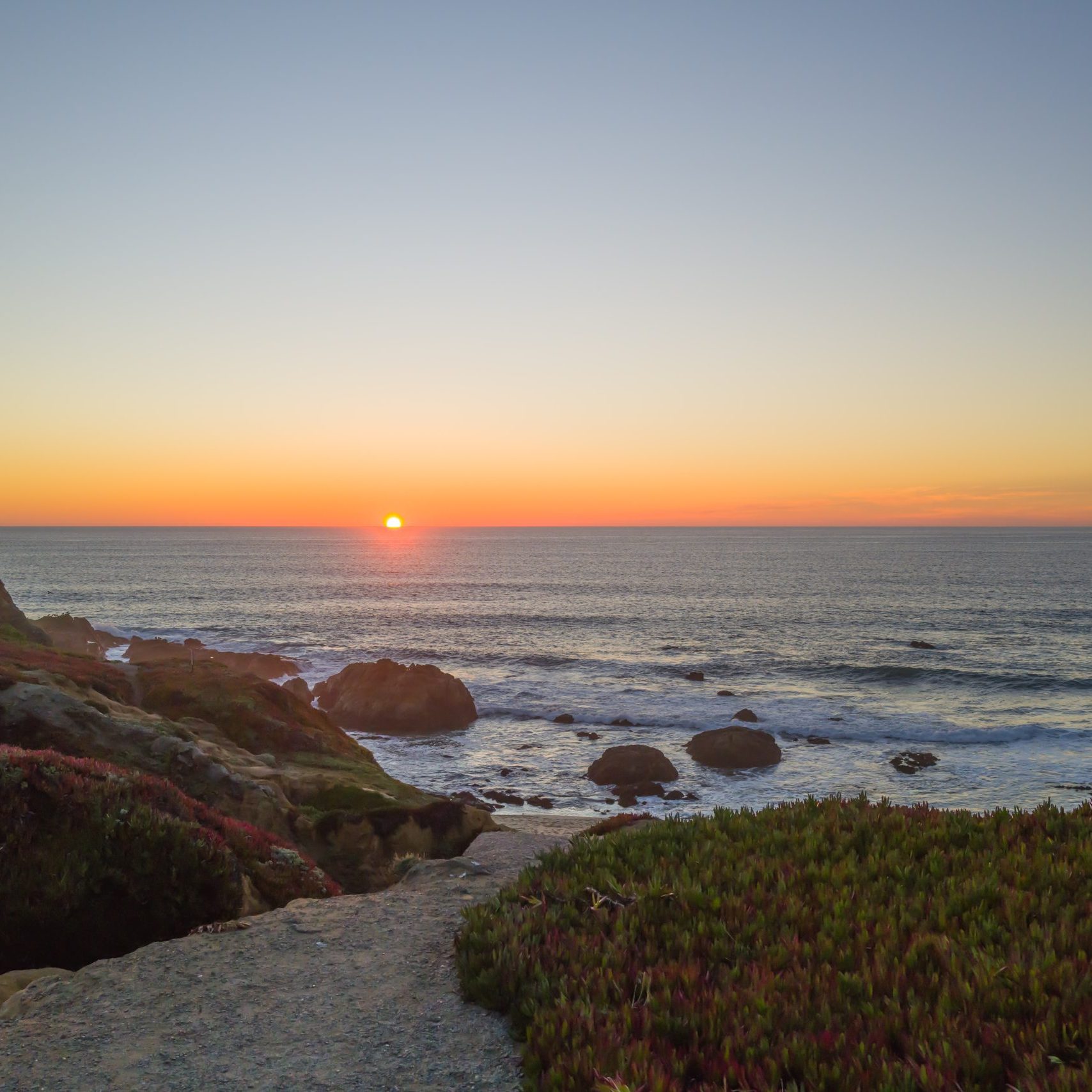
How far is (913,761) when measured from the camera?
119ft

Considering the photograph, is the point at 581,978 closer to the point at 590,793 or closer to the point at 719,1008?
the point at 719,1008

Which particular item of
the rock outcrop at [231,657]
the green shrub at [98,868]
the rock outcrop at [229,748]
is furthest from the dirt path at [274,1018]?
the rock outcrop at [231,657]

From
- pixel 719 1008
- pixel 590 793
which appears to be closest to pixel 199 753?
pixel 719 1008

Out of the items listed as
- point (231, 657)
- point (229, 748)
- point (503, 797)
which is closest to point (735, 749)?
point (503, 797)

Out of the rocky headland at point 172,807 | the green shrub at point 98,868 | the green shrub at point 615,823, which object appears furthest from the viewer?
the green shrub at point 615,823

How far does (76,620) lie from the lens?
220 feet

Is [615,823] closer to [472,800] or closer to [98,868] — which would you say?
[98,868]

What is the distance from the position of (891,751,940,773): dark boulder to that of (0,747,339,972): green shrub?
31233 mm

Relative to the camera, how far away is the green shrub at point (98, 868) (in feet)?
31.1

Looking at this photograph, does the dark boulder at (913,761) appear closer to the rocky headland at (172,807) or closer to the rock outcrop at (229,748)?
the rock outcrop at (229,748)

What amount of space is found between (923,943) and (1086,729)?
42.2m

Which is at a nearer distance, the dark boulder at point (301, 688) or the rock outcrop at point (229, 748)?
the rock outcrop at point (229, 748)

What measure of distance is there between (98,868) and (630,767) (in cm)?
2666

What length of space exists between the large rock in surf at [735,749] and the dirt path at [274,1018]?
94.4ft
